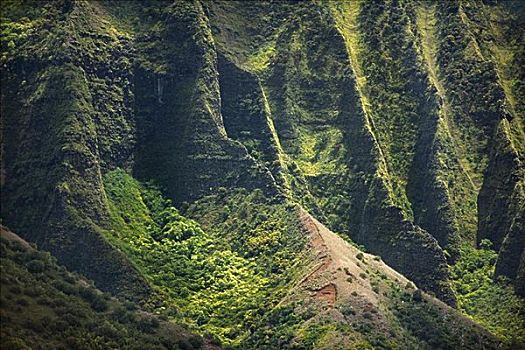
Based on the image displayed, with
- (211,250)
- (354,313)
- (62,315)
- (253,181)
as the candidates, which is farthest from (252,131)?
(62,315)

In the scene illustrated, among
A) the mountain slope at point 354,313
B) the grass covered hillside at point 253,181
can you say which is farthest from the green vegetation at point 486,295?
the mountain slope at point 354,313

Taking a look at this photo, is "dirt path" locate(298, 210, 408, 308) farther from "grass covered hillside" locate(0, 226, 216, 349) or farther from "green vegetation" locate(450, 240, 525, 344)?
"grass covered hillside" locate(0, 226, 216, 349)

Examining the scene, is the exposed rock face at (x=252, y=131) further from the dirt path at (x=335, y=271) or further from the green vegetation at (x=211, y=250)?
the dirt path at (x=335, y=271)

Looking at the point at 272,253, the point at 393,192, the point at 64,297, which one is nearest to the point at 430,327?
the point at 272,253

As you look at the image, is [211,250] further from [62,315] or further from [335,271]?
[62,315]

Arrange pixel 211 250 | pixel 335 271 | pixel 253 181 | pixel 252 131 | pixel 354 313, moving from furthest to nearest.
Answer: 1. pixel 252 131
2. pixel 253 181
3. pixel 211 250
4. pixel 335 271
5. pixel 354 313

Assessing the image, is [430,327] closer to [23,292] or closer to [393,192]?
[393,192]
